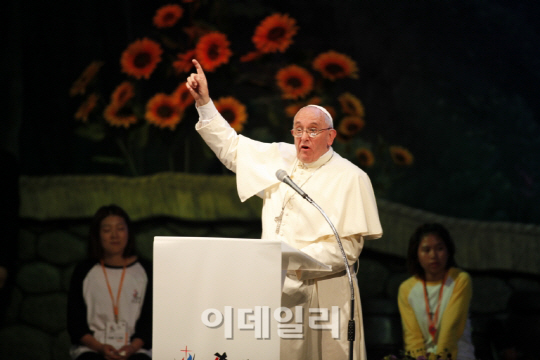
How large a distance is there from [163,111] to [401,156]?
7.49 ft

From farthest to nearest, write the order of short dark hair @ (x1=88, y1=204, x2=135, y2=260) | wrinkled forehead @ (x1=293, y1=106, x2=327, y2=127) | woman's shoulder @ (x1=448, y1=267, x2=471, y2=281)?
1. short dark hair @ (x1=88, y1=204, x2=135, y2=260)
2. woman's shoulder @ (x1=448, y1=267, x2=471, y2=281)
3. wrinkled forehead @ (x1=293, y1=106, x2=327, y2=127)

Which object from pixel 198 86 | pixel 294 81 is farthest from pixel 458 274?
pixel 198 86

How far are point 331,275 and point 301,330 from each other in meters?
0.41

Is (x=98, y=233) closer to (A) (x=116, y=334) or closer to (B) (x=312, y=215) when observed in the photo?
(A) (x=116, y=334)

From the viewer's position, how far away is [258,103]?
19.3 ft

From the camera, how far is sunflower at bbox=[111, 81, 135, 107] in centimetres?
601

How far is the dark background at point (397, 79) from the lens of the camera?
18.6 ft

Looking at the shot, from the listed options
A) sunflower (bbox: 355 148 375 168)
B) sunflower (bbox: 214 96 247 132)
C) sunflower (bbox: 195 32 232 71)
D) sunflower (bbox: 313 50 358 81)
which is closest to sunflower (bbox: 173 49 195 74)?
sunflower (bbox: 195 32 232 71)

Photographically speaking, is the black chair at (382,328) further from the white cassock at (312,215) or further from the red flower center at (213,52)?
the red flower center at (213,52)

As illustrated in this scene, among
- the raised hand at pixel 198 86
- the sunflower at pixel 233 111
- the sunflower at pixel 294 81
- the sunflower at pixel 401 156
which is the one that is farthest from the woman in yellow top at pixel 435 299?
the raised hand at pixel 198 86

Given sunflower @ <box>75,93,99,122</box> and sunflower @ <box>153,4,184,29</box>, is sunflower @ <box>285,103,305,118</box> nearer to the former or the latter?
sunflower @ <box>153,4,184,29</box>

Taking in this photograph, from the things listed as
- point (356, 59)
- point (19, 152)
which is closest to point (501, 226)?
point (356, 59)

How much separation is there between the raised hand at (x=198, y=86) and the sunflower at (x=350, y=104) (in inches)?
96.1

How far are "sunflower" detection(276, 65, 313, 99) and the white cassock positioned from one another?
6.84ft
